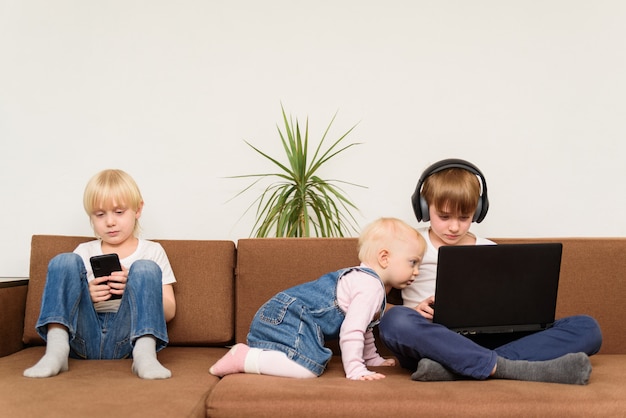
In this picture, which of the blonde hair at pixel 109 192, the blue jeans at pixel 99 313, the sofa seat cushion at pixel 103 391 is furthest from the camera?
the blonde hair at pixel 109 192

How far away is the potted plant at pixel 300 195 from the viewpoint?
2.82 m

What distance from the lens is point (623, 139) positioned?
3086 millimetres

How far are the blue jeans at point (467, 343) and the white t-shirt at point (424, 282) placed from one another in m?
0.34

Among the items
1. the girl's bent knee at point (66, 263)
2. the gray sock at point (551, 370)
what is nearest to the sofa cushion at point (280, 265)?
the girl's bent knee at point (66, 263)

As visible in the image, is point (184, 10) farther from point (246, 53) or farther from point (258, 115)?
point (258, 115)

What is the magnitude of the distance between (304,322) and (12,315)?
1048 mm

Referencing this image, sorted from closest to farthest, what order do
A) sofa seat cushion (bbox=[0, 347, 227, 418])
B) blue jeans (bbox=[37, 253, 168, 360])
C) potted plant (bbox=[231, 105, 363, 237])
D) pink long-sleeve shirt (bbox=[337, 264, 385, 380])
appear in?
1. sofa seat cushion (bbox=[0, 347, 227, 418])
2. pink long-sleeve shirt (bbox=[337, 264, 385, 380])
3. blue jeans (bbox=[37, 253, 168, 360])
4. potted plant (bbox=[231, 105, 363, 237])

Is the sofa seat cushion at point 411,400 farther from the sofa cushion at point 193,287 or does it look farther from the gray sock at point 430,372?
the sofa cushion at point 193,287

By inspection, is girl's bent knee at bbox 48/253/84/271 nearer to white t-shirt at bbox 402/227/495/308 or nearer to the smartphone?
the smartphone

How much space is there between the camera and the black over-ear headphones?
2.25 m

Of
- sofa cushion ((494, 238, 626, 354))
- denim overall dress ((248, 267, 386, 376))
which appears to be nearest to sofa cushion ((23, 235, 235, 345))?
denim overall dress ((248, 267, 386, 376))

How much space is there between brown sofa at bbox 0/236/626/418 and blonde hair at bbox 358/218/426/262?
0.21 metres

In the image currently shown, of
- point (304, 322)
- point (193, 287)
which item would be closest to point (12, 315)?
point (193, 287)

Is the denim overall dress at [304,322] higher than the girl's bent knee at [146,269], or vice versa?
the girl's bent knee at [146,269]
